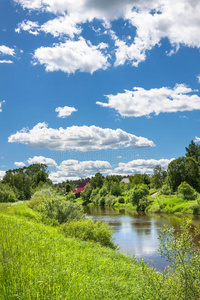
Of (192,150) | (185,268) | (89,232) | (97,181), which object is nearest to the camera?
(185,268)

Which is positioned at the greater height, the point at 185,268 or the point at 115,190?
the point at 185,268

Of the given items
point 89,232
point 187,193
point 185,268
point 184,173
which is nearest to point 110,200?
point 184,173

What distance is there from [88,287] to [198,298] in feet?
9.70

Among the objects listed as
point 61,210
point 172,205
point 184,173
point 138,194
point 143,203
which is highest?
point 184,173

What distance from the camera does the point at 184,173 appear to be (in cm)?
6681

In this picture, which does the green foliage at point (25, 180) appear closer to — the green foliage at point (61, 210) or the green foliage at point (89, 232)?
the green foliage at point (61, 210)

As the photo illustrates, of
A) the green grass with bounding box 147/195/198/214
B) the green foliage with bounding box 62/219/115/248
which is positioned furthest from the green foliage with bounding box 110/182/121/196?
the green foliage with bounding box 62/219/115/248

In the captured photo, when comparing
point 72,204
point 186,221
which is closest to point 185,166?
point 72,204

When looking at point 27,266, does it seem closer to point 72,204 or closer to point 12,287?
point 12,287

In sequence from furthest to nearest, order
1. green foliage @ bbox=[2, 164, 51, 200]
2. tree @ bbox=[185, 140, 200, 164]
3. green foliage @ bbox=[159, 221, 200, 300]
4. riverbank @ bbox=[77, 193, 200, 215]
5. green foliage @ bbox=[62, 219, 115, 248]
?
tree @ bbox=[185, 140, 200, 164] → green foliage @ bbox=[2, 164, 51, 200] → riverbank @ bbox=[77, 193, 200, 215] → green foliage @ bbox=[62, 219, 115, 248] → green foliage @ bbox=[159, 221, 200, 300]

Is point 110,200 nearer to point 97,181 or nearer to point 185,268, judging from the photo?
point 97,181

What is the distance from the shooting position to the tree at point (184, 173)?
6550 cm

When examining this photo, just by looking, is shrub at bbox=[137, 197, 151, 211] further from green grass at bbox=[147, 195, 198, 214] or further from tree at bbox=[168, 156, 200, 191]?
tree at bbox=[168, 156, 200, 191]

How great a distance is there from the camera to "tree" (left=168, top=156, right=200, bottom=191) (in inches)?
2579
